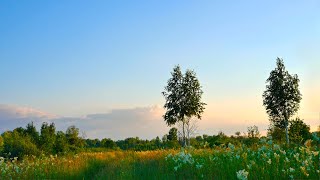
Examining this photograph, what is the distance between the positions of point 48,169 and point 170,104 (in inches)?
1380

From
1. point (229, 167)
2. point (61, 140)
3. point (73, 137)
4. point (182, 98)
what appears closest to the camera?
point (229, 167)

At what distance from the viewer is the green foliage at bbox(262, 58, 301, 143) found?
172 feet

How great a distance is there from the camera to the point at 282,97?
52125mm

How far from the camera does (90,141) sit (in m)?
150

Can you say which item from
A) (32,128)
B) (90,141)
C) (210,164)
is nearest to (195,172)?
(210,164)

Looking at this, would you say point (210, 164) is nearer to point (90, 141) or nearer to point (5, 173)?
point (5, 173)

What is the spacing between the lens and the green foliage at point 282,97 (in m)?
52.3

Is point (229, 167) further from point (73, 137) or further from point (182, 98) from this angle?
point (73, 137)

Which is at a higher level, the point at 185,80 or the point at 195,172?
the point at 185,80

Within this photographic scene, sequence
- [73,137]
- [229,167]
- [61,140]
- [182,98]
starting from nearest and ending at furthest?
[229,167] < [182,98] < [61,140] < [73,137]

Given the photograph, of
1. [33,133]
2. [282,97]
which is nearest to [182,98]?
[282,97]

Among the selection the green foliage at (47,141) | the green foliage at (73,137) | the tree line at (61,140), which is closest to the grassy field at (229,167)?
the tree line at (61,140)

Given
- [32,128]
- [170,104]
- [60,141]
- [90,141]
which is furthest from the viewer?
[90,141]

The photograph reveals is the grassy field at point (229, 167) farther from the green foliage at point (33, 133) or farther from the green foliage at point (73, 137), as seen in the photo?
the green foliage at point (73, 137)
